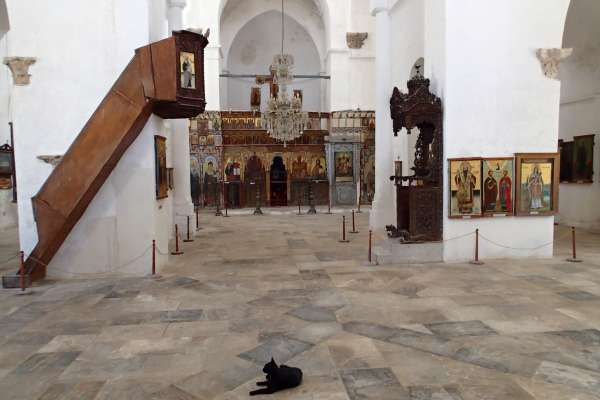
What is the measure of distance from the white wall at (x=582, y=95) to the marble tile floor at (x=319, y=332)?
17.4 ft

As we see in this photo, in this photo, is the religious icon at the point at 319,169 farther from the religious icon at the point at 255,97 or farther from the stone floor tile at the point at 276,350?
the stone floor tile at the point at 276,350

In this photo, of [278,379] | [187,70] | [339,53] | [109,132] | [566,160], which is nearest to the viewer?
[278,379]

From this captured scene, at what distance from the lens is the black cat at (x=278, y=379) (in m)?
3.74

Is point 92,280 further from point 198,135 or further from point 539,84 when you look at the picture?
point 198,135

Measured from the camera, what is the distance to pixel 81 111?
762 centimetres

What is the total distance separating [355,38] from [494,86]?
13651mm

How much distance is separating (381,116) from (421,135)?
10.9ft

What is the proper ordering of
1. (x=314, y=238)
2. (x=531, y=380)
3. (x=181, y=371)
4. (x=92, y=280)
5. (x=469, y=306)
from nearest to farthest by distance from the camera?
1. (x=531, y=380)
2. (x=181, y=371)
3. (x=469, y=306)
4. (x=92, y=280)
5. (x=314, y=238)

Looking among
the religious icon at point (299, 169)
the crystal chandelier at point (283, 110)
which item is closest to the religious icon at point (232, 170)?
the religious icon at point (299, 169)

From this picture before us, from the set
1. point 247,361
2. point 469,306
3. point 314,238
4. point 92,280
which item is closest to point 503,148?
point 469,306

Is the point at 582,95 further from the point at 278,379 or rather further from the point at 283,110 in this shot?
the point at 278,379

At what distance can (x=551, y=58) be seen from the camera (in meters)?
8.58

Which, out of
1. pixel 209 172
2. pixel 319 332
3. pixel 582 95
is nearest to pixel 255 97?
pixel 209 172

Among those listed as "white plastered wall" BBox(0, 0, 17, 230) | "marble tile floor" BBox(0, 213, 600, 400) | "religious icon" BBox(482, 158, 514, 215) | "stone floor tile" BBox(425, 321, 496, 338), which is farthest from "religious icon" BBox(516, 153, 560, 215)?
"white plastered wall" BBox(0, 0, 17, 230)
